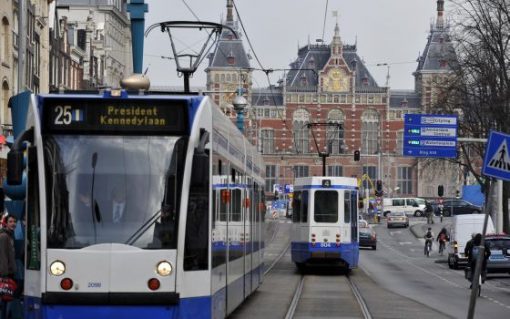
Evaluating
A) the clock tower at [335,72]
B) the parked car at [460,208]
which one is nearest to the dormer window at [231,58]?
the clock tower at [335,72]

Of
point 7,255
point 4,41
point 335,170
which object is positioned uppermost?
point 4,41

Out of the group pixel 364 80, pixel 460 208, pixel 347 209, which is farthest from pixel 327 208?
pixel 364 80

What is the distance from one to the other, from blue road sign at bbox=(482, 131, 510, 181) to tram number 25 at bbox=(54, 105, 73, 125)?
5.79 m

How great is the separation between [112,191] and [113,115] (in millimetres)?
866

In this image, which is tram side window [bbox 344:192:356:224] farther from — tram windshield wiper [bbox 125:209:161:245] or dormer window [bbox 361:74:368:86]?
dormer window [bbox 361:74:368:86]

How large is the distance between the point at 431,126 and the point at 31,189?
3363 cm

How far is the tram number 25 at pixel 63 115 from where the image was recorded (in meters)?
13.4

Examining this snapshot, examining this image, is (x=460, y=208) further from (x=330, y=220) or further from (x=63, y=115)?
(x=63, y=115)

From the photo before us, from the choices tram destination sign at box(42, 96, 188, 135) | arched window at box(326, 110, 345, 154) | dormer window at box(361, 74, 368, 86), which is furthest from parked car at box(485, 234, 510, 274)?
dormer window at box(361, 74, 368, 86)

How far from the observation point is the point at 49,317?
12945 millimetres

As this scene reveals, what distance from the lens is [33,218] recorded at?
43.7 feet

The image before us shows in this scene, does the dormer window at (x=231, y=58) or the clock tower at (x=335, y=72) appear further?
the clock tower at (x=335, y=72)

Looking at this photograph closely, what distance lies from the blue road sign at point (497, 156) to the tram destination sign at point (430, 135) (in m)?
29.0

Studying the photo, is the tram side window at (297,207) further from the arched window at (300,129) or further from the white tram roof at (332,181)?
the arched window at (300,129)
